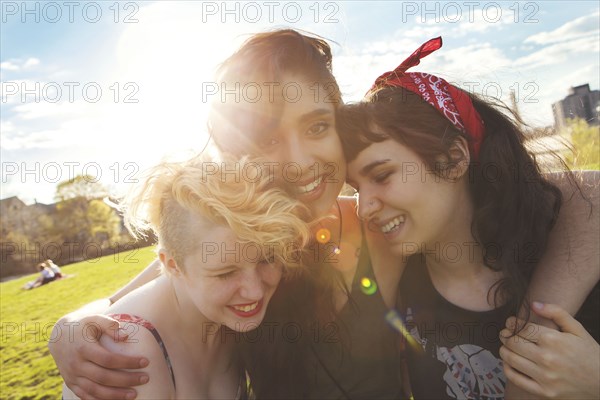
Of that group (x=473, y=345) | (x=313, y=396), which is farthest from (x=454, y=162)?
(x=313, y=396)

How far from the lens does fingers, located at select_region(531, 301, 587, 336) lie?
7.34 ft

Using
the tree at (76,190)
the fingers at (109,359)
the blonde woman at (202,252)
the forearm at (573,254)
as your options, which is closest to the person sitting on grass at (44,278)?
the blonde woman at (202,252)

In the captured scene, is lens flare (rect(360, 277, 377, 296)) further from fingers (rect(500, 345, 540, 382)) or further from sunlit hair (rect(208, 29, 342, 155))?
sunlit hair (rect(208, 29, 342, 155))

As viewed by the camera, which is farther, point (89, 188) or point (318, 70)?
point (89, 188)

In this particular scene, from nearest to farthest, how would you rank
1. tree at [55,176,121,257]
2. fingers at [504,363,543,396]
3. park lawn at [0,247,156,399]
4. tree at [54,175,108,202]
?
fingers at [504,363,543,396], park lawn at [0,247,156,399], tree at [55,176,121,257], tree at [54,175,108,202]

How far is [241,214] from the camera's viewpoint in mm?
2510

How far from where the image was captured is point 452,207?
114 inches

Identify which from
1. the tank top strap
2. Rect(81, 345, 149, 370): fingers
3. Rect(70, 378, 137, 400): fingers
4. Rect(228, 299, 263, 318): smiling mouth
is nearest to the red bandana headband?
Rect(228, 299, 263, 318): smiling mouth

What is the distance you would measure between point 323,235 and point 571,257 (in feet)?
A: 5.62

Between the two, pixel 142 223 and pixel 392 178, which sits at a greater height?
pixel 392 178

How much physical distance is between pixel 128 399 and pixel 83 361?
0.48 meters

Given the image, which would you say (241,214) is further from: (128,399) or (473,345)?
(473,345)

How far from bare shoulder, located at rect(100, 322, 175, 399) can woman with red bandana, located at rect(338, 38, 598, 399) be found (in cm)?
162

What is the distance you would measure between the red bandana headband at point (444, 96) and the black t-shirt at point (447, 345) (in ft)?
3.50
